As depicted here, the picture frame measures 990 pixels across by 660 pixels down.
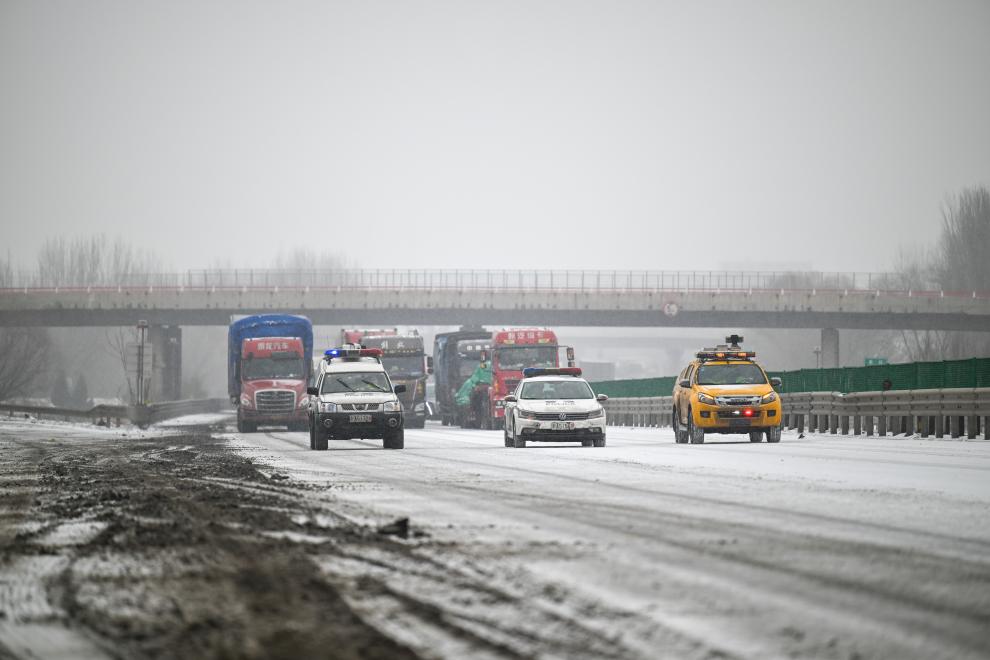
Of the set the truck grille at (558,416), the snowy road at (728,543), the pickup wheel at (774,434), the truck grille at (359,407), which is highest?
the truck grille at (359,407)

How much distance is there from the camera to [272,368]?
49656 millimetres

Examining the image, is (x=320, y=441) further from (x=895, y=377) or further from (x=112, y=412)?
(x=112, y=412)

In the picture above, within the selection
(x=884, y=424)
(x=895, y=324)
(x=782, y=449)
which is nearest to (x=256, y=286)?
(x=895, y=324)

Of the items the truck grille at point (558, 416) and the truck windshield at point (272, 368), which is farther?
the truck windshield at point (272, 368)

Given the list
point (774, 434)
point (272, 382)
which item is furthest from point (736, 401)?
point (272, 382)

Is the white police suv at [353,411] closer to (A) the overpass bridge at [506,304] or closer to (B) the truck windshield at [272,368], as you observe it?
(B) the truck windshield at [272,368]

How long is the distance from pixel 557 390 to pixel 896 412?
9453 mm

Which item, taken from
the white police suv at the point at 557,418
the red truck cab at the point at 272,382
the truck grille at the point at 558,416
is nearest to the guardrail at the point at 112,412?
the red truck cab at the point at 272,382

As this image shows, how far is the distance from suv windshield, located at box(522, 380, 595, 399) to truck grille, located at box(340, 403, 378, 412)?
3.53 metres

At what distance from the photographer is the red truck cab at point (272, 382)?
4906cm

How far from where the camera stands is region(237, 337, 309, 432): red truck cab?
4906 centimetres

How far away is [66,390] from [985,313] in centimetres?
5574

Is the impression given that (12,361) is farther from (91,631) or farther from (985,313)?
(91,631)

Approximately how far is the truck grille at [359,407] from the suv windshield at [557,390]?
3.53 meters
